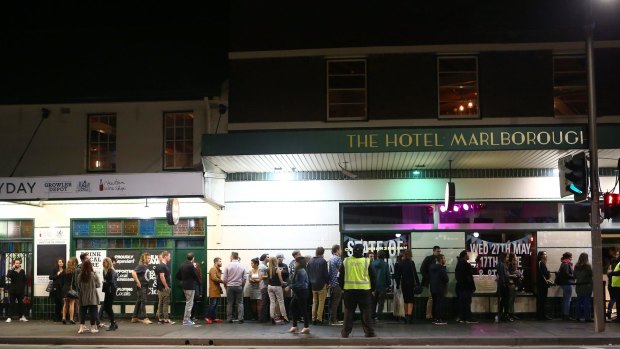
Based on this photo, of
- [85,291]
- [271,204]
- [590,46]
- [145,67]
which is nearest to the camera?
[590,46]

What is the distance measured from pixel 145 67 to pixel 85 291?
23.7ft

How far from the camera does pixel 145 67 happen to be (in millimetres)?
19844

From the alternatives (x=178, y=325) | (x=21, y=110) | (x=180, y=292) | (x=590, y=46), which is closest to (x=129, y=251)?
(x=180, y=292)

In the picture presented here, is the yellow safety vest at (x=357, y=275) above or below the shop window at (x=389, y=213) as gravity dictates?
below

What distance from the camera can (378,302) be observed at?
1755 cm

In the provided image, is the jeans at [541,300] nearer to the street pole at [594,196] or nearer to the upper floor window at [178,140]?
the street pole at [594,196]

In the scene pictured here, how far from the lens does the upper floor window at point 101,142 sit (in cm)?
1938

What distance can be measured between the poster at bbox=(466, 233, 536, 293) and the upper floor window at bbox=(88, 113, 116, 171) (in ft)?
34.0

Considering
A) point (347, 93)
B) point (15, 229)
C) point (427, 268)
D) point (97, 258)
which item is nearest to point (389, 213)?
point (427, 268)

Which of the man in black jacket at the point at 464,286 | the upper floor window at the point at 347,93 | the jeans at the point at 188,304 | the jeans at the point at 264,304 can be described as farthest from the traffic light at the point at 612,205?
the jeans at the point at 188,304

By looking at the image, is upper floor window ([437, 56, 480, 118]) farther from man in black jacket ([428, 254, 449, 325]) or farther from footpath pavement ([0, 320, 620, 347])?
footpath pavement ([0, 320, 620, 347])

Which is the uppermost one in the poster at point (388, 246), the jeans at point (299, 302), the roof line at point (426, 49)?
the roof line at point (426, 49)

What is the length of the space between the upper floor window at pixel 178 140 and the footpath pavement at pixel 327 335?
4615mm

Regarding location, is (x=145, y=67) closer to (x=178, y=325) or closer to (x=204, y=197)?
(x=204, y=197)
